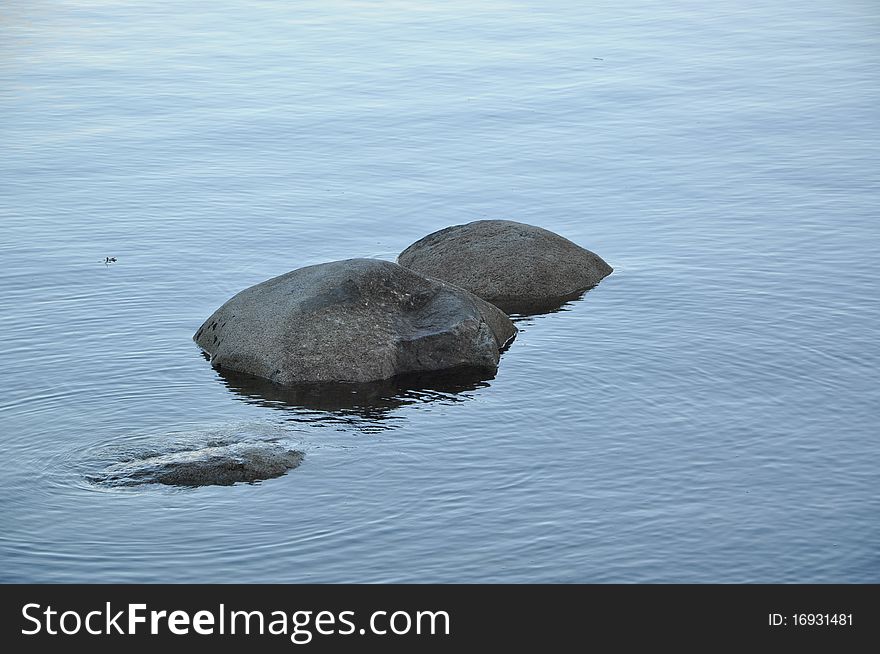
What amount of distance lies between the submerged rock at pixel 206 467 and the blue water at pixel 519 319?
229 millimetres

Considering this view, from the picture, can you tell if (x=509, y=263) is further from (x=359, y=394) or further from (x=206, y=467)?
(x=206, y=467)

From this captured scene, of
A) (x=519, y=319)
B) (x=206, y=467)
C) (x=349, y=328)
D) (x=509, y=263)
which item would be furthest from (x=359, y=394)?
(x=509, y=263)

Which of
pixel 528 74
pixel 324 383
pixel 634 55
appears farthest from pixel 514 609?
pixel 634 55

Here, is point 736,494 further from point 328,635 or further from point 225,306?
point 225,306

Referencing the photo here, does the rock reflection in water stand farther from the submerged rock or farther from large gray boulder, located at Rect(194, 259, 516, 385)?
the submerged rock

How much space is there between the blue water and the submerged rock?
23cm

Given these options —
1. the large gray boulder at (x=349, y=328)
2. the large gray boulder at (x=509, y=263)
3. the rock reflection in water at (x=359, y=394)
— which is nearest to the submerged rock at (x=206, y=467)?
the rock reflection in water at (x=359, y=394)

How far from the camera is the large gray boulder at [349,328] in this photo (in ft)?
75.6

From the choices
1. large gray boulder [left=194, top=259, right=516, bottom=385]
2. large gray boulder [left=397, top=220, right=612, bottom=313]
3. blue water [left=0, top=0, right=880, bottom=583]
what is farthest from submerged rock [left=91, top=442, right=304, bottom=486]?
large gray boulder [left=397, top=220, right=612, bottom=313]

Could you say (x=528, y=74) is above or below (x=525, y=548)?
above

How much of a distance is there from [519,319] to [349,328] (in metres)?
4.38

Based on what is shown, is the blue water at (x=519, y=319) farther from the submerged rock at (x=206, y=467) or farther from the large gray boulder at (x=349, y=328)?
the large gray boulder at (x=349, y=328)

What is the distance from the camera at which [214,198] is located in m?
36.1

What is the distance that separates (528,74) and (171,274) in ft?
85.1
